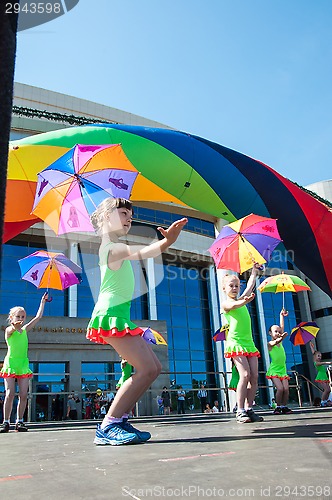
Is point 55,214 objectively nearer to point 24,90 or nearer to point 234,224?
point 234,224

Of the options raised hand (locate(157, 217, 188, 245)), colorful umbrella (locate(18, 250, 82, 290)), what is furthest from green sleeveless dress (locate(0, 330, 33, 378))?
raised hand (locate(157, 217, 188, 245))

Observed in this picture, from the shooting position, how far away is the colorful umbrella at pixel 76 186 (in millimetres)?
5180

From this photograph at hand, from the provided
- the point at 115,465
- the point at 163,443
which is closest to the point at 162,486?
the point at 115,465

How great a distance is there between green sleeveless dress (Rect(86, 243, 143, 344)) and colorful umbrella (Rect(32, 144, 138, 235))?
69.9 inches

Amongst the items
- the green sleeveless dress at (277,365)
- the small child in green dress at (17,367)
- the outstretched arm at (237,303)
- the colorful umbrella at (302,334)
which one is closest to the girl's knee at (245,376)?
the outstretched arm at (237,303)

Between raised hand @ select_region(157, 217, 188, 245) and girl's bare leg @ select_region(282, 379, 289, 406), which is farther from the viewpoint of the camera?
girl's bare leg @ select_region(282, 379, 289, 406)

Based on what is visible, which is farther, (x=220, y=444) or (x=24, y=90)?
(x=24, y=90)

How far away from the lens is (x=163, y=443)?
120 inches

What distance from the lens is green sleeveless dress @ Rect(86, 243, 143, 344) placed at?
3242 mm

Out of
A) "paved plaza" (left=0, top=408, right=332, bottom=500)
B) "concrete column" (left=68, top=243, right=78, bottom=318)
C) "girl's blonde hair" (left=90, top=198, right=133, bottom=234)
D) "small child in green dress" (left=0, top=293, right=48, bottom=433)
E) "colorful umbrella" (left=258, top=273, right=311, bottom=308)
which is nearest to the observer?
"paved plaza" (left=0, top=408, right=332, bottom=500)

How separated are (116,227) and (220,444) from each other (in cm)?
183

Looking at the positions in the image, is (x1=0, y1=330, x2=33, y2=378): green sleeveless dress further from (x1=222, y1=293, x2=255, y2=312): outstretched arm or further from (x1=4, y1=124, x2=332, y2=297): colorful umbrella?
(x1=222, y1=293, x2=255, y2=312): outstretched arm

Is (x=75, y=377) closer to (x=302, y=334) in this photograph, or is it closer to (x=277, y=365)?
(x=302, y=334)

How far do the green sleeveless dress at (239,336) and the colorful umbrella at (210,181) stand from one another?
1.99 metres
